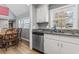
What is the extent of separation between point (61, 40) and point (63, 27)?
0.67 metres

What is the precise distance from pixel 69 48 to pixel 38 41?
1293 millimetres

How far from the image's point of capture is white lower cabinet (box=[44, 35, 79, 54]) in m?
1.93

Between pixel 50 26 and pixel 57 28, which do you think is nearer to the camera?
pixel 57 28

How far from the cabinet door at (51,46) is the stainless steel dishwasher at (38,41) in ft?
0.80

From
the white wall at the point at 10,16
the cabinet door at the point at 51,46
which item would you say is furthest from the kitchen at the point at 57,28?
the white wall at the point at 10,16

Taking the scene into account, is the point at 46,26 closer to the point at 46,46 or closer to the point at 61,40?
the point at 46,46

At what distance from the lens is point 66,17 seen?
107 inches

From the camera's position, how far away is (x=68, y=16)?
2.70 meters

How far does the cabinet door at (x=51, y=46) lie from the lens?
2344mm

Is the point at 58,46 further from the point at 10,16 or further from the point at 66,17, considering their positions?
the point at 10,16

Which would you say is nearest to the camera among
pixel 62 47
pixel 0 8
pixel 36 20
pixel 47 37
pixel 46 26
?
pixel 62 47

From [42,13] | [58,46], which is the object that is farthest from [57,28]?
[42,13]

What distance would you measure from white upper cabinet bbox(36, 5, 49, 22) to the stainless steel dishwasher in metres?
0.55

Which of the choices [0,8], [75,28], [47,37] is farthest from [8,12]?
[75,28]
